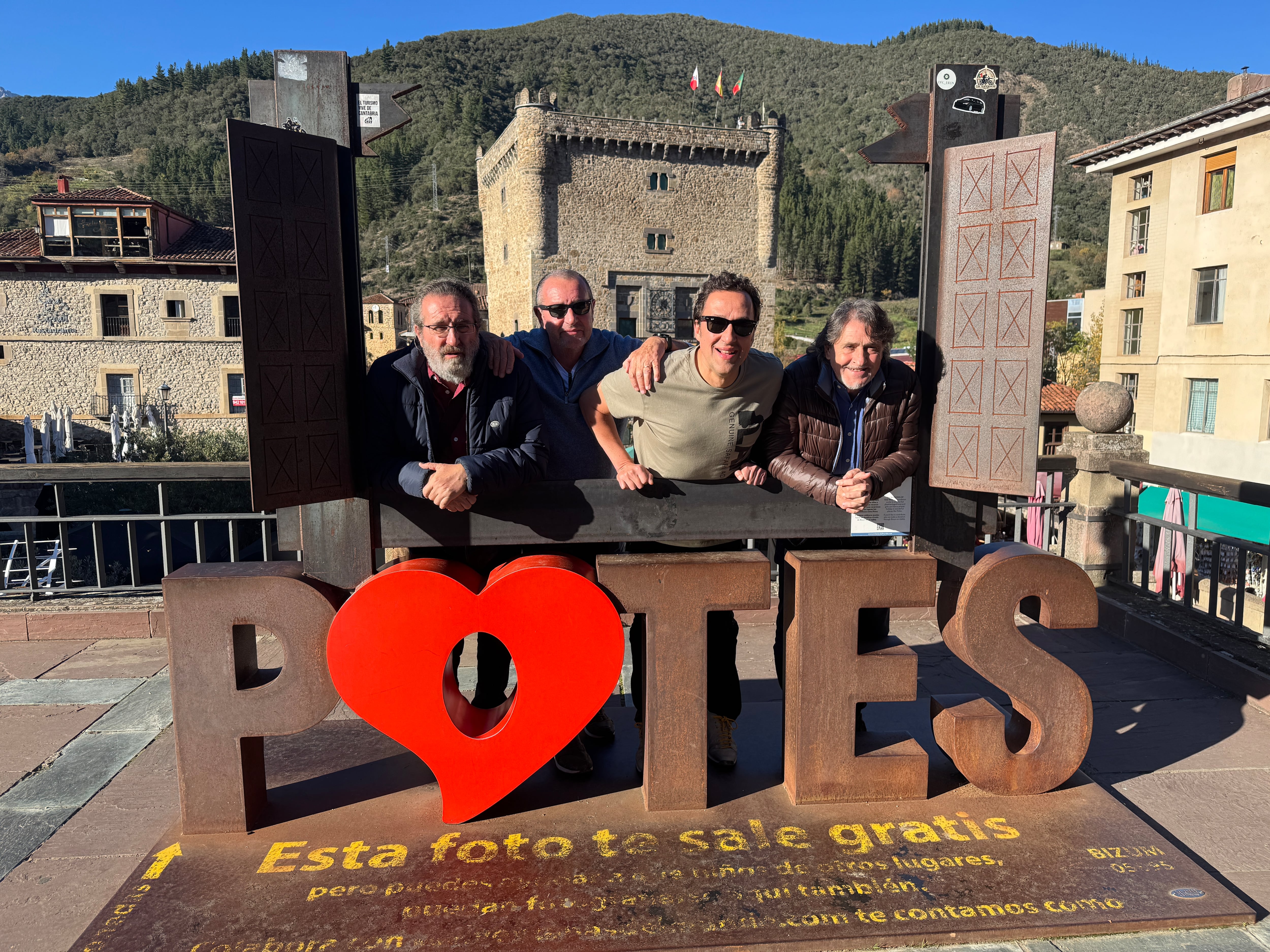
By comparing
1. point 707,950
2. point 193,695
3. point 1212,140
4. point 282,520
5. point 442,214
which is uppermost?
point 442,214

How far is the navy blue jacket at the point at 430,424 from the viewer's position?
2.99 meters

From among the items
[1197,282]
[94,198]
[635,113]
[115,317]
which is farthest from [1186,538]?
[635,113]

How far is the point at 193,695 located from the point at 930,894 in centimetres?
258

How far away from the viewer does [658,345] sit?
303cm

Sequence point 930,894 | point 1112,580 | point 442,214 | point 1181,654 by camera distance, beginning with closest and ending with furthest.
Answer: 1. point 930,894
2. point 1181,654
3. point 1112,580
4. point 442,214

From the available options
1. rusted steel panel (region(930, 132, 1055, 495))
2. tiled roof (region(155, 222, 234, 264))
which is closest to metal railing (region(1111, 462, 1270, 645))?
rusted steel panel (region(930, 132, 1055, 495))

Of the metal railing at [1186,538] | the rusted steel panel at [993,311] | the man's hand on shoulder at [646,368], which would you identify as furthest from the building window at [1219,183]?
the man's hand on shoulder at [646,368]

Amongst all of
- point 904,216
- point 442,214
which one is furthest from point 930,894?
point 904,216

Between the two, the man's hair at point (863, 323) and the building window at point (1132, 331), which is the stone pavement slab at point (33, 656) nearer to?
the man's hair at point (863, 323)

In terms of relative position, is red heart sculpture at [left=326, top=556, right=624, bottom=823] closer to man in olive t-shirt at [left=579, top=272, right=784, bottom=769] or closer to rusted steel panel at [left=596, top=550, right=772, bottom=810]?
rusted steel panel at [left=596, top=550, right=772, bottom=810]

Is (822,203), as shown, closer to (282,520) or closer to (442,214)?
(442,214)

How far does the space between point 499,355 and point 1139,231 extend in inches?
1318

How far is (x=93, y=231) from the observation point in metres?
36.0

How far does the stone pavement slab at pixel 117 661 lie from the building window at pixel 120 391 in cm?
3707
